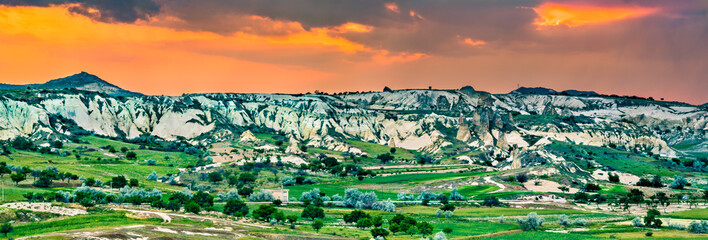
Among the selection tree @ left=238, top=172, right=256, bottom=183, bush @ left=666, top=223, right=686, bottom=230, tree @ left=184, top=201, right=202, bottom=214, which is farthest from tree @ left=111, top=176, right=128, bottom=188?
bush @ left=666, top=223, right=686, bottom=230

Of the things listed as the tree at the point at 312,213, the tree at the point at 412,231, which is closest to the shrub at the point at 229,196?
the tree at the point at 312,213

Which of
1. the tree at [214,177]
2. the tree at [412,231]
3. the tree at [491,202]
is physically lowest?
the tree at [412,231]

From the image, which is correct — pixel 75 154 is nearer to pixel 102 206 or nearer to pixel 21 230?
pixel 102 206

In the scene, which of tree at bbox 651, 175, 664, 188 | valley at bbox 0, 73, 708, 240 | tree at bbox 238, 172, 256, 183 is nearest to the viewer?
valley at bbox 0, 73, 708, 240

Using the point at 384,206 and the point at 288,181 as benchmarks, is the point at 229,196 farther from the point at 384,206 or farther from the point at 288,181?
the point at 288,181

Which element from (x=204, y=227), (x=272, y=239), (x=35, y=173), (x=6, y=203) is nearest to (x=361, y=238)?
(x=272, y=239)

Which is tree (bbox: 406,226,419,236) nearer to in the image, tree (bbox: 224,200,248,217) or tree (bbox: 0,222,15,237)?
tree (bbox: 224,200,248,217)

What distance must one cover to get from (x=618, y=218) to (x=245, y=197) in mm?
65464

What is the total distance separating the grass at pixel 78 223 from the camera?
72.7m

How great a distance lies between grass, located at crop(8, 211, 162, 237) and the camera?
72.7m

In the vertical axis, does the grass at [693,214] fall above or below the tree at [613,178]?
below

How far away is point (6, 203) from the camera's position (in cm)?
9075

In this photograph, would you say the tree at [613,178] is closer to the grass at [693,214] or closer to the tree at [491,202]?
the grass at [693,214]

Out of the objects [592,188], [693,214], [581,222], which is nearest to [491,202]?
[581,222]
